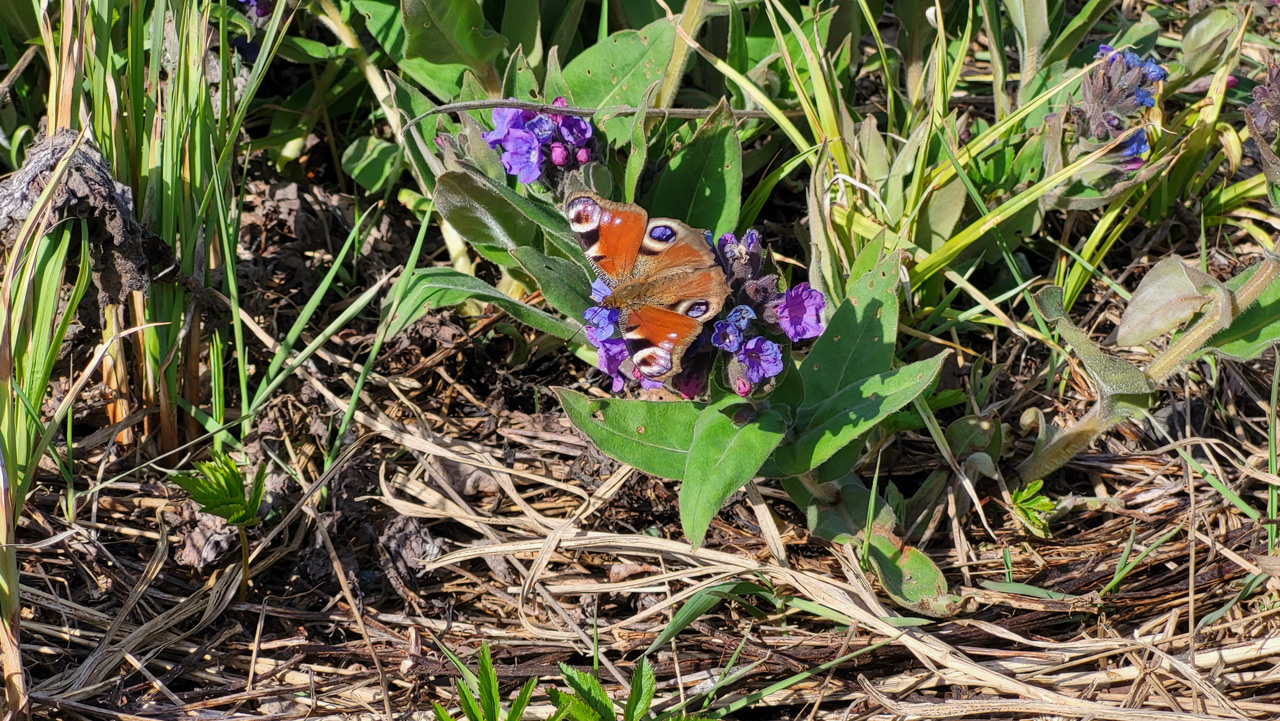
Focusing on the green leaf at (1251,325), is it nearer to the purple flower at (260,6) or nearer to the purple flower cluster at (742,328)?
the purple flower cluster at (742,328)

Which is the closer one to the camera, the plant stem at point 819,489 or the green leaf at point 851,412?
the green leaf at point 851,412

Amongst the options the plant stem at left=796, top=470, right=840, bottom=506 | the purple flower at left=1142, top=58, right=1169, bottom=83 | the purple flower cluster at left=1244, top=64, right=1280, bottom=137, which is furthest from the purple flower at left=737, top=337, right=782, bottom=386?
the purple flower at left=1142, top=58, right=1169, bottom=83

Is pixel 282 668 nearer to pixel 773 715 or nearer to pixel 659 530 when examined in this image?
pixel 659 530

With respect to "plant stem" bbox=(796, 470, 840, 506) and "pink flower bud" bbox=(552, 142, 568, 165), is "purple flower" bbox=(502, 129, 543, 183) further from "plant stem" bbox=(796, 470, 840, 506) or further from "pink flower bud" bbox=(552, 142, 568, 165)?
"plant stem" bbox=(796, 470, 840, 506)

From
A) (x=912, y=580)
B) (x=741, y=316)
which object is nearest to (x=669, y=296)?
(x=741, y=316)

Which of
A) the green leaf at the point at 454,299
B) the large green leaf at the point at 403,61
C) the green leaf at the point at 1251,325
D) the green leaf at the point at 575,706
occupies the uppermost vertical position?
the large green leaf at the point at 403,61

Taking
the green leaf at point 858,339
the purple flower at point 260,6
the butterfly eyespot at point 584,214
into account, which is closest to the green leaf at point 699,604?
the green leaf at point 858,339
